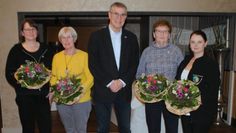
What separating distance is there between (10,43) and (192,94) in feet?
9.57

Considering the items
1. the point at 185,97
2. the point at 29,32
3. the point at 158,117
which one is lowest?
the point at 158,117

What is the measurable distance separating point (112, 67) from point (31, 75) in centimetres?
80

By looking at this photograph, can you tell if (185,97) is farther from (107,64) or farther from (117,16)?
(117,16)

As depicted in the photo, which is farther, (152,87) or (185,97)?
(152,87)

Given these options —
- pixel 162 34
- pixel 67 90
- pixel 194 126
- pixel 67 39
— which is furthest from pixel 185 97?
pixel 67 39

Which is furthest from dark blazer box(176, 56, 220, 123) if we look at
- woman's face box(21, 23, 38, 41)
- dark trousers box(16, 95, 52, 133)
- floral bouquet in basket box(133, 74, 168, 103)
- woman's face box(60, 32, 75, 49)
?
woman's face box(21, 23, 38, 41)

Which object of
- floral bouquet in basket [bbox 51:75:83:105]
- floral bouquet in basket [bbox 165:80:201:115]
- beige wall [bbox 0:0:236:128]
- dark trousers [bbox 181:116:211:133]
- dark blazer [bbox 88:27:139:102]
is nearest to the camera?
floral bouquet in basket [bbox 165:80:201:115]

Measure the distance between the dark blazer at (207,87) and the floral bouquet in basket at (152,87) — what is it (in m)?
0.30

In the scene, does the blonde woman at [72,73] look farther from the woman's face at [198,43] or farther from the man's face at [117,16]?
the woman's face at [198,43]

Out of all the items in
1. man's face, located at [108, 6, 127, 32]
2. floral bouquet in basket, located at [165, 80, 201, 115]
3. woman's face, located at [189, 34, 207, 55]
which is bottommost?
floral bouquet in basket, located at [165, 80, 201, 115]

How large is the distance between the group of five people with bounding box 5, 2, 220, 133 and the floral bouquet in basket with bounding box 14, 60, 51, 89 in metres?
0.09

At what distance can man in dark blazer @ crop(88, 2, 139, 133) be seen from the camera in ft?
8.16

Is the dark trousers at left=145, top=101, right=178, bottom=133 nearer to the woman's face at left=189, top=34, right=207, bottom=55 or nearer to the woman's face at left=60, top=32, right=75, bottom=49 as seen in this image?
the woman's face at left=189, top=34, right=207, bottom=55

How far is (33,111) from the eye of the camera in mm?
2586
